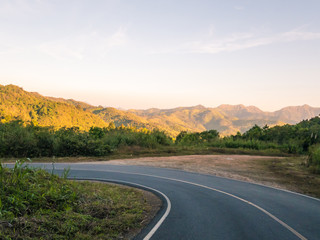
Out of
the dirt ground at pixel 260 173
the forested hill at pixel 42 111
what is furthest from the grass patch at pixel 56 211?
the forested hill at pixel 42 111

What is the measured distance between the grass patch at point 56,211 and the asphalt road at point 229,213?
96cm

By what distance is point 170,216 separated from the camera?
802cm

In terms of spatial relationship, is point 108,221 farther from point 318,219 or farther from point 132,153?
point 132,153

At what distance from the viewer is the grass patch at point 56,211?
18.8ft

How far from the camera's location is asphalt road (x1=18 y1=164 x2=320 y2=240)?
6531 mm

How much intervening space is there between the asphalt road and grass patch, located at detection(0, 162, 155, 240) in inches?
37.7

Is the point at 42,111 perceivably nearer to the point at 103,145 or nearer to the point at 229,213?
the point at 103,145

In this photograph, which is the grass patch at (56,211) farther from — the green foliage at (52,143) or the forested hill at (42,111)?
the forested hill at (42,111)

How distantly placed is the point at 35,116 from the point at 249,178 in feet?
356

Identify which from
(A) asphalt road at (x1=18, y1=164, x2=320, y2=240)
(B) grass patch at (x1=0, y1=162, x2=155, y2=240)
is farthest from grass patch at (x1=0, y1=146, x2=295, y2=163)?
(B) grass patch at (x1=0, y1=162, x2=155, y2=240)

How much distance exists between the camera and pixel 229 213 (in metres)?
8.49

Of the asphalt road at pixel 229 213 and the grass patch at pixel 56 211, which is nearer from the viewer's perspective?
the grass patch at pixel 56 211

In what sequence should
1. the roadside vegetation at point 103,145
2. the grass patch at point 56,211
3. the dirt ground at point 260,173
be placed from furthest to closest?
the roadside vegetation at point 103,145, the dirt ground at point 260,173, the grass patch at point 56,211

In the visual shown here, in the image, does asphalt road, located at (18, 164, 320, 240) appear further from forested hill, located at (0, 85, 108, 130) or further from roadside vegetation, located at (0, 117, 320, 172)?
forested hill, located at (0, 85, 108, 130)
